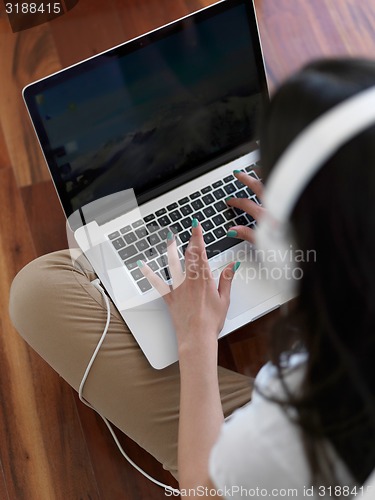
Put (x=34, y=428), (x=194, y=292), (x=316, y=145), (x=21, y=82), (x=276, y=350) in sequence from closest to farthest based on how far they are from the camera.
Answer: (x=316, y=145) → (x=276, y=350) → (x=194, y=292) → (x=34, y=428) → (x=21, y=82)

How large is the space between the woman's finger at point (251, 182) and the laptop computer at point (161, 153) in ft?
0.05

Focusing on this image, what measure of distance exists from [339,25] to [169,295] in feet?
2.28

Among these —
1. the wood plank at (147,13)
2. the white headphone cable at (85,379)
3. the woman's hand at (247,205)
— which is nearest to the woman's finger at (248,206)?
the woman's hand at (247,205)

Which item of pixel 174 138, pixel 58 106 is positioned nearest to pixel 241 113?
pixel 174 138

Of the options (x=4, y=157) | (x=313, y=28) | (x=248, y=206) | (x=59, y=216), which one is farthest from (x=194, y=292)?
(x=313, y=28)

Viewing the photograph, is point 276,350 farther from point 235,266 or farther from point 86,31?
point 86,31

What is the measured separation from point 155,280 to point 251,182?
8.1 inches

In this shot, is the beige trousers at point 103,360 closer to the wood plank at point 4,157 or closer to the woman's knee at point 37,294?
the woman's knee at point 37,294

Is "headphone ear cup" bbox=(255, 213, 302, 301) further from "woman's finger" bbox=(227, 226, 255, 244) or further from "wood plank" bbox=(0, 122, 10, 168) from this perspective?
"wood plank" bbox=(0, 122, 10, 168)

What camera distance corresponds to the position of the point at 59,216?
3.76 ft

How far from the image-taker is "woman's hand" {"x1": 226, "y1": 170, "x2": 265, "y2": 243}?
2.87 ft

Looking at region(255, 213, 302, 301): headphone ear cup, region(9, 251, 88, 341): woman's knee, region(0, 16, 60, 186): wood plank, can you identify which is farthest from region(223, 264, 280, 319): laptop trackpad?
region(0, 16, 60, 186): wood plank

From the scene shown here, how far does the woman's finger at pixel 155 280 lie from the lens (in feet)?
2.77

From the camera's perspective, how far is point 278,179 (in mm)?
383
